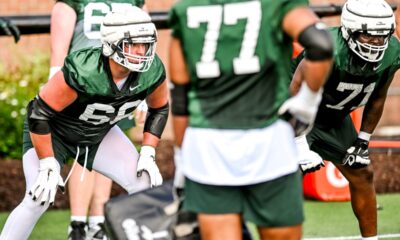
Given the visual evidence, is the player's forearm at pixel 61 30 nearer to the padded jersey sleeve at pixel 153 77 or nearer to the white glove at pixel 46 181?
the padded jersey sleeve at pixel 153 77

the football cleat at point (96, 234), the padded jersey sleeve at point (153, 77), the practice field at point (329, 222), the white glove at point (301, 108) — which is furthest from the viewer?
the practice field at point (329, 222)

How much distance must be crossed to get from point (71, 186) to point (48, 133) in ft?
4.22

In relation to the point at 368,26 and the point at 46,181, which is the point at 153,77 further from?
the point at 368,26

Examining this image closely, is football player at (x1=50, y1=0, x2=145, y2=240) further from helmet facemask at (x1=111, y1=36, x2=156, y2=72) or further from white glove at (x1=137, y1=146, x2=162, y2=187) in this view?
helmet facemask at (x1=111, y1=36, x2=156, y2=72)

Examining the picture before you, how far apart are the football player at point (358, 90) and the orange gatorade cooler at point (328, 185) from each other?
2.23 metres

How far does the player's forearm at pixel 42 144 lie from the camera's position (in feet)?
20.4

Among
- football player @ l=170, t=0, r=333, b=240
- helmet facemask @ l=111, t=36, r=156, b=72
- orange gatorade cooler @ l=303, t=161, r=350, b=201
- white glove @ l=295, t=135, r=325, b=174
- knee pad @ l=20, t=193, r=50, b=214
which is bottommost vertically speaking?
orange gatorade cooler @ l=303, t=161, r=350, b=201

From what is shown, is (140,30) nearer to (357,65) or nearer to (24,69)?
(357,65)

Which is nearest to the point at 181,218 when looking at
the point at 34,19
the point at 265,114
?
the point at 265,114

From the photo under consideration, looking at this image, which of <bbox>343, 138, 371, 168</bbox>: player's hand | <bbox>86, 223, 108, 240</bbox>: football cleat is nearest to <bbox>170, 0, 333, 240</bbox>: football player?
<bbox>343, 138, 371, 168</bbox>: player's hand

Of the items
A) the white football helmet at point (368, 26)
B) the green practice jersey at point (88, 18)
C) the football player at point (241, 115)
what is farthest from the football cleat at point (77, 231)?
the football player at point (241, 115)

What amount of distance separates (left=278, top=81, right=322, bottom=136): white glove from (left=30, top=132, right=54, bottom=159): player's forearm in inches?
71.5

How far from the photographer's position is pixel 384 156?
10.3 meters

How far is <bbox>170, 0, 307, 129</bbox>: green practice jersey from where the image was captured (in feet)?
15.6
